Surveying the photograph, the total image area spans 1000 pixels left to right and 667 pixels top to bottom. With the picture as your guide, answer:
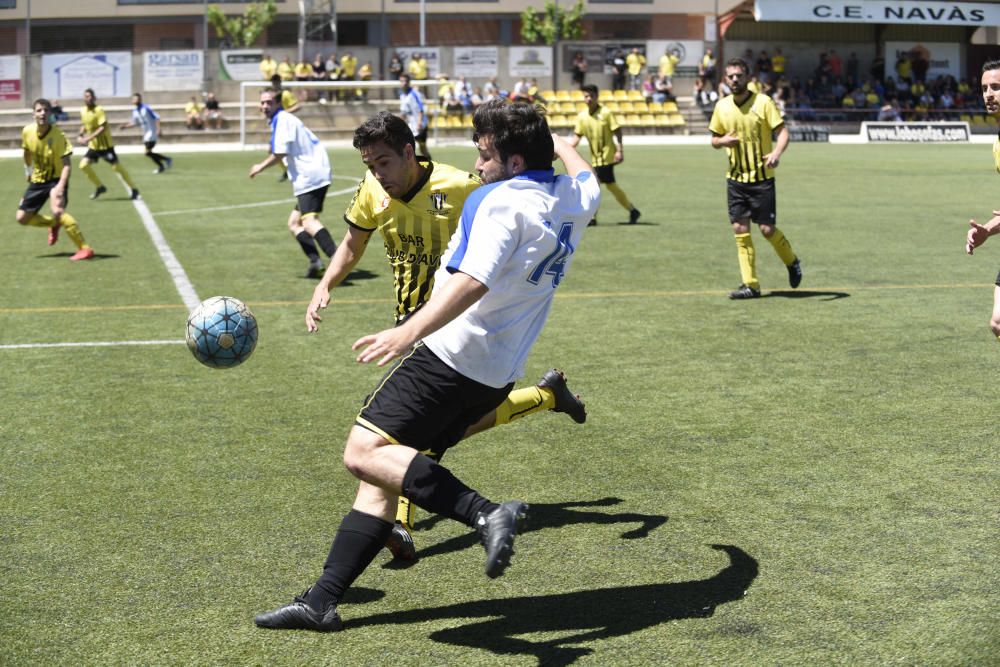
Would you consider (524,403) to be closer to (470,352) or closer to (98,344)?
(470,352)

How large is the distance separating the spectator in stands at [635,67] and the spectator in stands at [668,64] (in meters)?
0.82

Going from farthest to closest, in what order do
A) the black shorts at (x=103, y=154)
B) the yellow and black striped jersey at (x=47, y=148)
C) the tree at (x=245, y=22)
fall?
the tree at (x=245, y=22), the black shorts at (x=103, y=154), the yellow and black striped jersey at (x=47, y=148)

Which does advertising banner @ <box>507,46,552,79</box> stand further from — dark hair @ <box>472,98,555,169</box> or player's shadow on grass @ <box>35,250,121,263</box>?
dark hair @ <box>472,98,555,169</box>

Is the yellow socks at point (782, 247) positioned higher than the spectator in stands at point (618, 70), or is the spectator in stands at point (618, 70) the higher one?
the spectator in stands at point (618, 70)

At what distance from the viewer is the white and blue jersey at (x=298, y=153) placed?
13.8m

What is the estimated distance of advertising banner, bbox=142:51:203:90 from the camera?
49.1 m

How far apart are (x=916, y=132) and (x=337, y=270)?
44934 millimetres

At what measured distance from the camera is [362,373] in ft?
30.0

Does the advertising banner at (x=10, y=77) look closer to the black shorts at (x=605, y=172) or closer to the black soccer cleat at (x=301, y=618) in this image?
the black shorts at (x=605, y=172)

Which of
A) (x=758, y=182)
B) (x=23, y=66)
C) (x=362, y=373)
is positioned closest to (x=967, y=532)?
(x=362, y=373)

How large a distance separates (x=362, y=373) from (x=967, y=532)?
15.8 feet

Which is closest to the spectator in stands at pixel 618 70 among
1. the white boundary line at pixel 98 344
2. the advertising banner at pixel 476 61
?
the advertising banner at pixel 476 61

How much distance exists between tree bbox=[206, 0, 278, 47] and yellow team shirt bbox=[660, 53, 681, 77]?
20.0 m

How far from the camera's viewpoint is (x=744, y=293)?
39.9 feet
